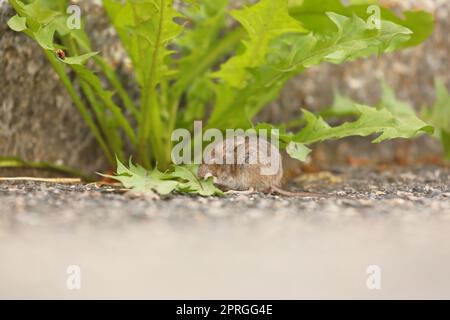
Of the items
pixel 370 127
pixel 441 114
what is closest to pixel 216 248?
pixel 370 127

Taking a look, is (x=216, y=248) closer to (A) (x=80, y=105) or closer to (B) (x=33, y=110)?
(A) (x=80, y=105)

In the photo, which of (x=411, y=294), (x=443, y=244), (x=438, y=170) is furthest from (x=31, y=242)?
(x=438, y=170)

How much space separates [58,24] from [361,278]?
148 cm

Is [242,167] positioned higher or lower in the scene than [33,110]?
lower

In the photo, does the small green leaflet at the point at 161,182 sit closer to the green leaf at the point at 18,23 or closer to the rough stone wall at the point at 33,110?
the green leaf at the point at 18,23

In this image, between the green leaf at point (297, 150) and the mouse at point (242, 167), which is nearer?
the green leaf at point (297, 150)

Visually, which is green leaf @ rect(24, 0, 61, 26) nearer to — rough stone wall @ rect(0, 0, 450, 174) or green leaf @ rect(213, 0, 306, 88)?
rough stone wall @ rect(0, 0, 450, 174)

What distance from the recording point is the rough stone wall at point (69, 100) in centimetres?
259

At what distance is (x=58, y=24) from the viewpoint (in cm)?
244

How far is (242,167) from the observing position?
91.0 inches

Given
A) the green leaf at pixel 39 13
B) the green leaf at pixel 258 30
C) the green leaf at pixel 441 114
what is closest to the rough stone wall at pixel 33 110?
the green leaf at pixel 39 13

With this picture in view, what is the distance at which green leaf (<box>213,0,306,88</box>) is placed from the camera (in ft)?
7.45

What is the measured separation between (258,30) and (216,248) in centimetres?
106

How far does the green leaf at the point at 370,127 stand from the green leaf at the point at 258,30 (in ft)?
0.92
